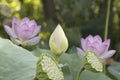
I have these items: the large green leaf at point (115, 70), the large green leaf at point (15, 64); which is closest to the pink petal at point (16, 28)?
the large green leaf at point (15, 64)

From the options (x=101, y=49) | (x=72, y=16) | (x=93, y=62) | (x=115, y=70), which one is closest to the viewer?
(x=93, y=62)

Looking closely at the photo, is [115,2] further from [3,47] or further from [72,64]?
[3,47]

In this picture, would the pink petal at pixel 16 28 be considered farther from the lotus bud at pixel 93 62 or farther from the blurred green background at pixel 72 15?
the blurred green background at pixel 72 15

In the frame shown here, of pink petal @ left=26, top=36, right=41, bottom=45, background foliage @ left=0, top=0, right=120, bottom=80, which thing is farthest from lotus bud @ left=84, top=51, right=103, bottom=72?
background foliage @ left=0, top=0, right=120, bottom=80

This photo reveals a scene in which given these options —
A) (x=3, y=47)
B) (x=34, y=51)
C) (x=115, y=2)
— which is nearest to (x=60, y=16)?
(x=115, y=2)

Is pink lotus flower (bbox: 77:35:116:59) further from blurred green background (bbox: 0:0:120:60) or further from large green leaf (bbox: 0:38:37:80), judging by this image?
blurred green background (bbox: 0:0:120:60)

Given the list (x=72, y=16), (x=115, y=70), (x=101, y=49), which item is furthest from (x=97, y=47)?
(x=72, y=16)

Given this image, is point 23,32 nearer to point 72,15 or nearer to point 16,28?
point 16,28
